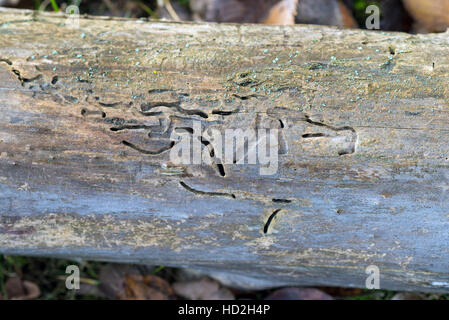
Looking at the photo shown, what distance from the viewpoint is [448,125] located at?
5.08ft

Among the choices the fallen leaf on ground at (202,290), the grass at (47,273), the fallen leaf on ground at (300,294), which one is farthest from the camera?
the grass at (47,273)

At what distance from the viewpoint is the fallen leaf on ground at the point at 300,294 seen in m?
2.43

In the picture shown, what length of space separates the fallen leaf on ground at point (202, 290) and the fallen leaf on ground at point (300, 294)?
28cm

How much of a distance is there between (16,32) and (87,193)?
72 cm

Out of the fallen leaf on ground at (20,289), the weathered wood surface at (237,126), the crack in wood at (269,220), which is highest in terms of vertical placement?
the weathered wood surface at (237,126)

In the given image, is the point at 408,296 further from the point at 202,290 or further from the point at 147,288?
Result: the point at 147,288

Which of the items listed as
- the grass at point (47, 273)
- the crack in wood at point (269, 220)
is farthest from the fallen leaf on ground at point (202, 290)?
the crack in wood at point (269, 220)

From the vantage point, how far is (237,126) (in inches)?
63.4

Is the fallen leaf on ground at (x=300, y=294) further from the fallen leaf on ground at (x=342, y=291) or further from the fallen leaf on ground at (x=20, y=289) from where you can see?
the fallen leaf on ground at (x=20, y=289)

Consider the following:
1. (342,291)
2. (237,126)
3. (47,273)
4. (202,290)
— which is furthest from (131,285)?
(237,126)

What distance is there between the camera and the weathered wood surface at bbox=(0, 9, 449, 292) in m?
1.58

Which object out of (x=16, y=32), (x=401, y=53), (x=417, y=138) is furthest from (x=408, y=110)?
(x=16, y=32)

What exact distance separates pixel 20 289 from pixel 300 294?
5.40 feet
